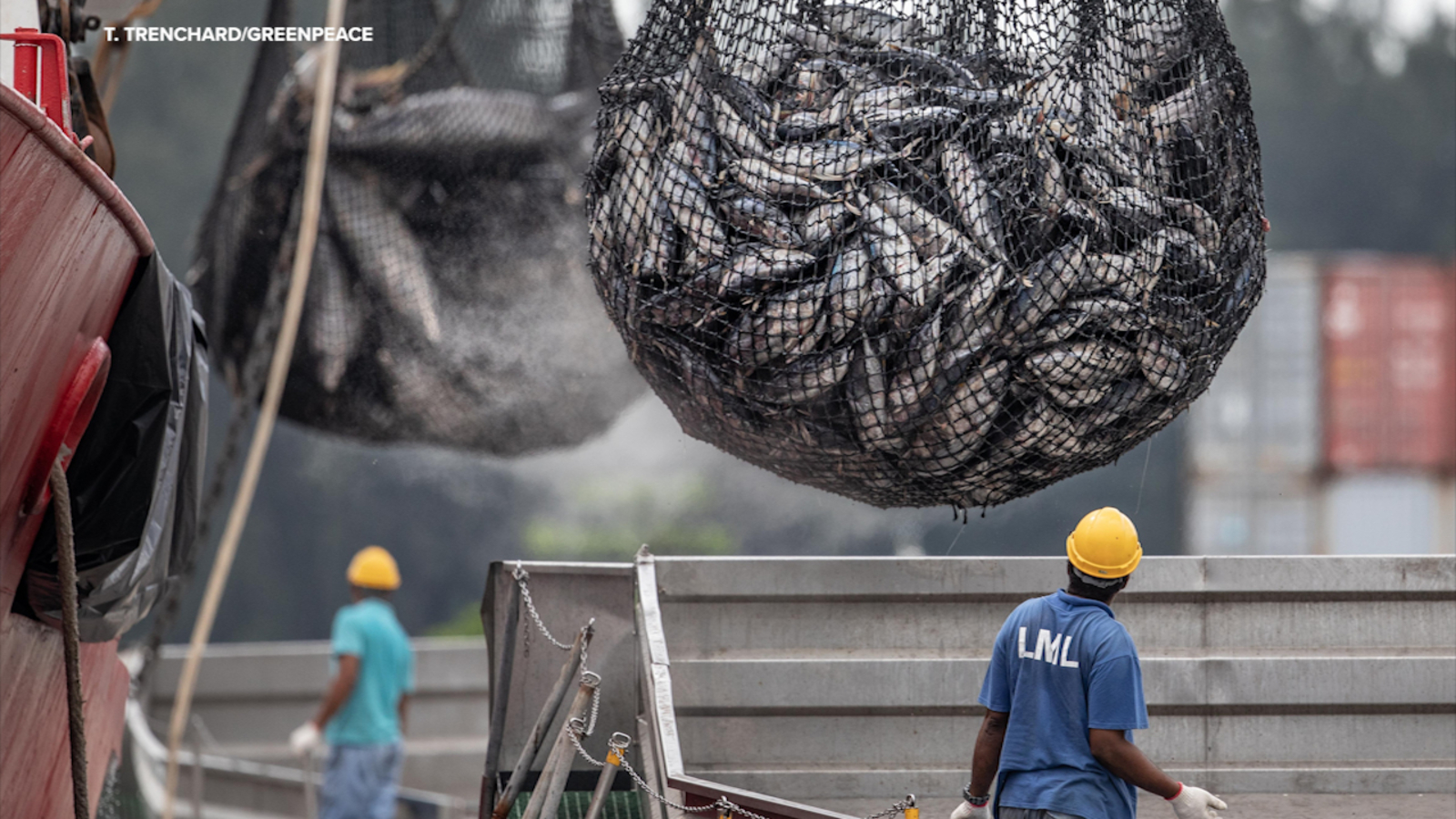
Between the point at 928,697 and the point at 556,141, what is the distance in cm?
380

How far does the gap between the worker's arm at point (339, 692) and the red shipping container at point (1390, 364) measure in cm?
1488

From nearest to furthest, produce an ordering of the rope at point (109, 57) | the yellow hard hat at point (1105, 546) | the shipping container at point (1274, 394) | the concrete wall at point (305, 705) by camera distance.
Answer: the yellow hard hat at point (1105, 546) < the rope at point (109, 57) < the concrete wall at point (305, 705) < the shipping container at point (1274, 394)

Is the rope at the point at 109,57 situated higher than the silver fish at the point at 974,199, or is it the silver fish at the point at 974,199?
the rope at the point at 109,57

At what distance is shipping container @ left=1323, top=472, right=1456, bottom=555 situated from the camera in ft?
57.9

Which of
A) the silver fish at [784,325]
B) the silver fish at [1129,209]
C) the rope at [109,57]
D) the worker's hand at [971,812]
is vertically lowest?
the worker's hand at [971,812]

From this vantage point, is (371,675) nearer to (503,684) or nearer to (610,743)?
(503,684)

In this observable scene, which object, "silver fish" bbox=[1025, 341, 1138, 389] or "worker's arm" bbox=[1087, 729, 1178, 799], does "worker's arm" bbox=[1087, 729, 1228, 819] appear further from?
"silver fish" bbox=[1025, 341, 1138, 389]

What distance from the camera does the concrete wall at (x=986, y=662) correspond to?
12.1 feet

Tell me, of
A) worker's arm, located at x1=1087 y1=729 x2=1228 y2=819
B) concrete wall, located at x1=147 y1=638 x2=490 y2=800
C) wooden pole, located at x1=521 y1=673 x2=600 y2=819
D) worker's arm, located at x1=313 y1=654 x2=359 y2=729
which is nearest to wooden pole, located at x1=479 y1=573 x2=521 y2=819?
wooden pole, located at x1=521 y1=673 x2=600 y2=819

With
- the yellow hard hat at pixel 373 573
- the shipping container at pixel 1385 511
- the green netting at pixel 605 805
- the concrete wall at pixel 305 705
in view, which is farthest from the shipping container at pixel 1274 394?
the green netting at pixel 605 805

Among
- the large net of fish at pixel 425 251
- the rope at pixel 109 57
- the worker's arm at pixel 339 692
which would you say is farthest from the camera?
the worker's arm at pixel 339 692

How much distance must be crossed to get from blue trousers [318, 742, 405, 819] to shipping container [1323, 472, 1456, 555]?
1432 cm

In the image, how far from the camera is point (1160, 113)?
3.16 m

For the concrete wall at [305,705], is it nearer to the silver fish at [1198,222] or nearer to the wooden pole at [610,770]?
the wooden pole at [610,770]
